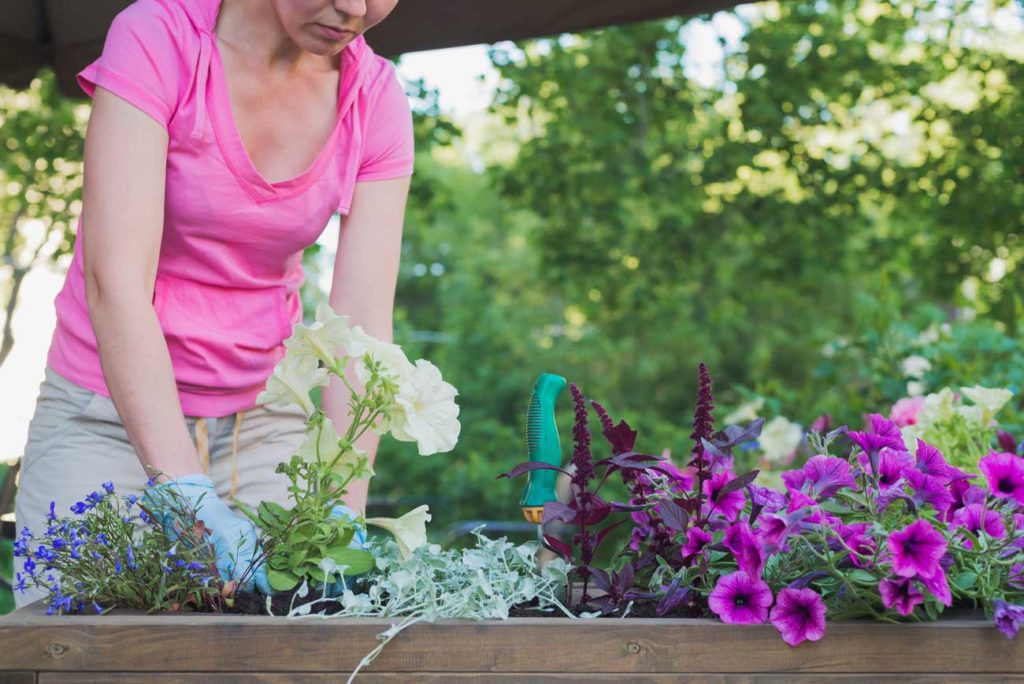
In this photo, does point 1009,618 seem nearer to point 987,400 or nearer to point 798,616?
point 798,616

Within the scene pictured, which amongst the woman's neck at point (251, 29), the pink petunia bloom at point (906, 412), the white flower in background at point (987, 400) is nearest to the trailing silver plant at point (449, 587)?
the woman's neck at point (251, 29)

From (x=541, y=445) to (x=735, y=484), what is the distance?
0.26 metres

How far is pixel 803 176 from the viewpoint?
5.70 metres

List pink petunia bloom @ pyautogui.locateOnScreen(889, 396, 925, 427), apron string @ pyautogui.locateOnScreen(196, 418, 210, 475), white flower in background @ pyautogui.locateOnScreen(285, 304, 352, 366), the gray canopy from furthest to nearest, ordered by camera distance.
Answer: pink petunia bloom @ pyautogui.locateOnScreen(889, 396, 925, 427) → the gray canopy → apron string @ pyautogui.locateOnScreen(196, 418, 210, 475) → white flower in background @ pyautogui.locateOnScreen(285, 304, 352, 366)

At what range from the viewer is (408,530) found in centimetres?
143

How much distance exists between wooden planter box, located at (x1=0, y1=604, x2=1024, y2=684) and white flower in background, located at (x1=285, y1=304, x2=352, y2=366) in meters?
0.32

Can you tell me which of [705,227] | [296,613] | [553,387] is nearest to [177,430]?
[296,613]

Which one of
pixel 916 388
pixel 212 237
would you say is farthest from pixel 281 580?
pixel 916 388

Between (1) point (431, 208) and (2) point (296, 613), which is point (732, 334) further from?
(2) point (296, 613)

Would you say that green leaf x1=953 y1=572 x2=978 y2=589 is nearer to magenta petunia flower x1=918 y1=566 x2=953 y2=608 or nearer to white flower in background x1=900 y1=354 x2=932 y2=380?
magenta petunia flower x1=918 y1=566 x2=953 y2=608

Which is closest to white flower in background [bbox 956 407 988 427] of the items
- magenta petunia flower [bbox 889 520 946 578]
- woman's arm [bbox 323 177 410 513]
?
magenta petunia flower [bbox 889 520 946 578]

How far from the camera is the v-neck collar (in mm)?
1625

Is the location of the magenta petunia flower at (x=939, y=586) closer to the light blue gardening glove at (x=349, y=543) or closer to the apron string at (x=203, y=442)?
the light blue gardening glove at (x=349, y=543)

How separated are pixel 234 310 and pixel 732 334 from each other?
31.7ft
